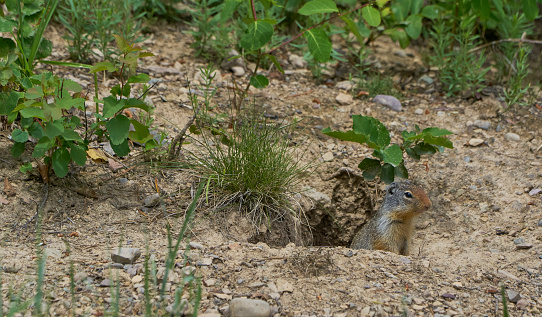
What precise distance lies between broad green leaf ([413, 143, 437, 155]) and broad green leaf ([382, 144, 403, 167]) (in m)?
0.21

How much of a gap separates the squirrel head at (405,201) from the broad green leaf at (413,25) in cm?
199

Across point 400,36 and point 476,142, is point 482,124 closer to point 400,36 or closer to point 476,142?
point 476,142

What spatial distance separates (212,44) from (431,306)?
3.75 meters

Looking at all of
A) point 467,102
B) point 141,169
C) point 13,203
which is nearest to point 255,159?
point 141,169

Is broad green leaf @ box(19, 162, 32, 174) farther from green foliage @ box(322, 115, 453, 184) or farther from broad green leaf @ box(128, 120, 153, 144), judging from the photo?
green foliage @ box(322, 115, 453, 184)

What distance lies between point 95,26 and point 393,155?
9.48 feet

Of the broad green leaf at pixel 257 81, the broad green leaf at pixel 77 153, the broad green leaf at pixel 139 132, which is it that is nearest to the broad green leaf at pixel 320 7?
the broad green leaf at pixel 257 81

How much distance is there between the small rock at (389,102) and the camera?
213 inches

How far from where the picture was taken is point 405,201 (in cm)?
425

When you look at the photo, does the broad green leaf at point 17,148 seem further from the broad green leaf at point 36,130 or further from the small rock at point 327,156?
the small rock at point 327,156

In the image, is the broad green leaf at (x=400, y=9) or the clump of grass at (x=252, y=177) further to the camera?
the broad green leaf at (x=400, y=9)

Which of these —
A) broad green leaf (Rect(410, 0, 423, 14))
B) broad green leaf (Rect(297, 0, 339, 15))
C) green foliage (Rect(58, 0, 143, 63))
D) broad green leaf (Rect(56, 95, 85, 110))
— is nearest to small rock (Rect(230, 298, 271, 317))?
broad green leaf (Rect(56, 95, 85, 110))

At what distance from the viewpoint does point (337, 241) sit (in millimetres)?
4918

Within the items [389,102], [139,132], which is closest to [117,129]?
[139,132]
